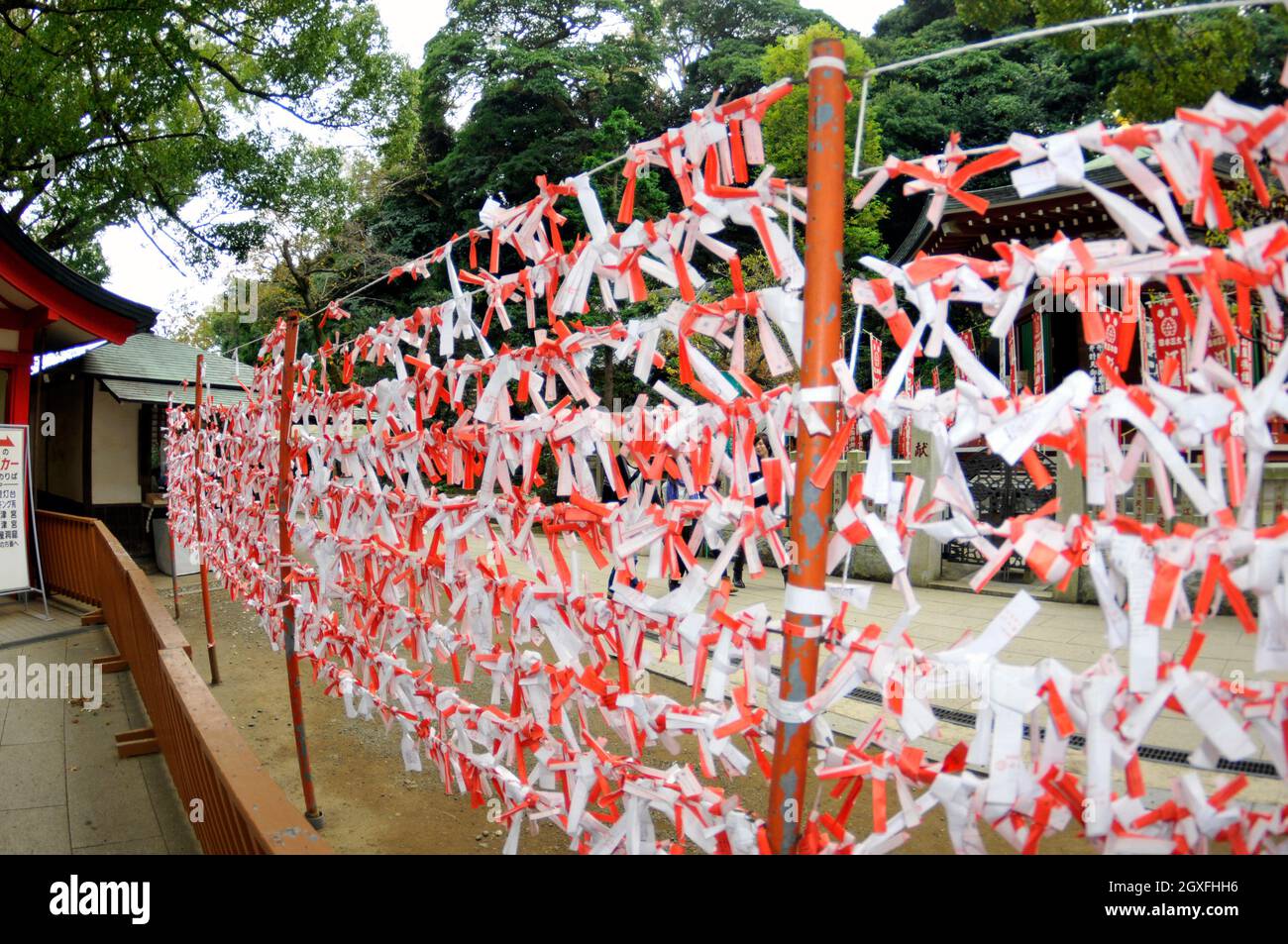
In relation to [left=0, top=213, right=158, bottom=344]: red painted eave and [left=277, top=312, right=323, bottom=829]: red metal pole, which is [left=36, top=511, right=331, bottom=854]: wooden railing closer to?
[left=277, top=312, right=323, bottom=829]: red metal pole

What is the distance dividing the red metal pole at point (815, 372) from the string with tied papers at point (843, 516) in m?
0.03

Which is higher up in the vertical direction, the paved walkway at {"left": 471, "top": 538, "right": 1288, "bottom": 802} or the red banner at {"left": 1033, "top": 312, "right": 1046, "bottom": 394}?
the red banner at {"left": 1033, "top": 312, "right": 1046, "bottom": 394}

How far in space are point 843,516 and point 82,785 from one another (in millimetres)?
4133

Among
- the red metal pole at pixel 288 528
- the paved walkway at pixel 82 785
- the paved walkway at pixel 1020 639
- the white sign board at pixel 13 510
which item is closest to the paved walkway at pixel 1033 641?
the paved walkway at pixel 1020 639

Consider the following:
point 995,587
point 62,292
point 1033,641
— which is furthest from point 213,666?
point 995,587

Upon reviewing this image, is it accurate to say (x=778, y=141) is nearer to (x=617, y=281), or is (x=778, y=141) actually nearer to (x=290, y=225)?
(x=290, y=225)

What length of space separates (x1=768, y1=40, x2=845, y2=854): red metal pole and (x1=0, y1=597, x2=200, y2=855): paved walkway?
2967 mm

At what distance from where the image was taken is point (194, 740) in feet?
7.93

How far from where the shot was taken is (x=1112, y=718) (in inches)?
40.2

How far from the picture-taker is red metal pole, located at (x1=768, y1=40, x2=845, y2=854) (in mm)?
1188

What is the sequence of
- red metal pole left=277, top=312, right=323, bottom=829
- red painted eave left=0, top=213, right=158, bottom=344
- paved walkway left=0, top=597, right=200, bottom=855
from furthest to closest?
1. red painted eave left=0, top=213, right=158, bottom=344
2. paved walkway left=0, top=597, right=200, bottom=855
3. red metal pole left=277, top=312, right=323, bottom=829

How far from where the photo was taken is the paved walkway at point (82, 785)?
3.19 m

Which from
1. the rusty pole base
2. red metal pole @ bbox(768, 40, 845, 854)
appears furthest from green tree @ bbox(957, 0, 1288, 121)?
the rusty pole base
